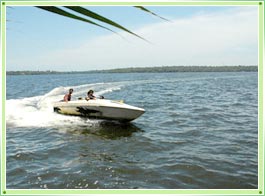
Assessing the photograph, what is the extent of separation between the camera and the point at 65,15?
915mm

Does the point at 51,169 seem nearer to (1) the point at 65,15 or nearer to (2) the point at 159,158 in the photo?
A: (2) the point at 159,158

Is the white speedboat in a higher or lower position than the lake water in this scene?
higher

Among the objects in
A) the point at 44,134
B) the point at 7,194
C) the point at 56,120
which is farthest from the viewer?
the point at 56,120

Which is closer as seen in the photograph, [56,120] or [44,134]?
[44,134]

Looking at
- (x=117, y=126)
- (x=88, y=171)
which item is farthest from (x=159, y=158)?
(x=117, y=126)

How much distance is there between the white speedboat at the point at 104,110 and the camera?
44.8 feet

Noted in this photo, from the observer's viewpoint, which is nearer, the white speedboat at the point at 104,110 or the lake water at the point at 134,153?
the lake water at the point at 134,153

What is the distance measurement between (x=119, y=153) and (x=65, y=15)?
904 cm

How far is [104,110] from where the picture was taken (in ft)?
45.5

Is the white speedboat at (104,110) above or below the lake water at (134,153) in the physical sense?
above

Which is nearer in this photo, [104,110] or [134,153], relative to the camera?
[134,153]

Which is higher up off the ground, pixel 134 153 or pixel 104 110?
pixel 104 110

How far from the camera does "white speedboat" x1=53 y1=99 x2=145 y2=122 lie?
13641mm

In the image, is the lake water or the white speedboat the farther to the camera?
the white speedboat
